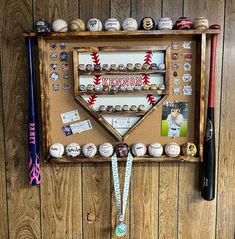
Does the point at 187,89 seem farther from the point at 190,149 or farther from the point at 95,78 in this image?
the point at 95,78

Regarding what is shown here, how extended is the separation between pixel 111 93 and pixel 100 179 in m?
0.44

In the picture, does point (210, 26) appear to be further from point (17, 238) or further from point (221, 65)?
point (17, 238)

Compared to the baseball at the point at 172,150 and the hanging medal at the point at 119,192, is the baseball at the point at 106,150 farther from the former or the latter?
the baseball at the point at 172,150

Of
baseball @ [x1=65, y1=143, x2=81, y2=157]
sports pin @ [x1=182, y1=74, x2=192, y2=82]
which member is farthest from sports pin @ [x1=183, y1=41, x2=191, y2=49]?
baseball @ [x1=65, y1=143, x2=81, y2=157]

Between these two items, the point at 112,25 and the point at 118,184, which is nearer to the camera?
the point at 112,25

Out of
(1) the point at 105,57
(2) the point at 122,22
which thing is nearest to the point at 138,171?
(1) the point at 105,57

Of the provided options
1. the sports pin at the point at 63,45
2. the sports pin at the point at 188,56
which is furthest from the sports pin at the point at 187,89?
the sports pin at the point at 63,45

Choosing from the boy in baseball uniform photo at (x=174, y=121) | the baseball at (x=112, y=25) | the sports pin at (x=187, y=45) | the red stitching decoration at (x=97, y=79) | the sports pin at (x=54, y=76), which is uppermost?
the baseball at (x=112, y=25)

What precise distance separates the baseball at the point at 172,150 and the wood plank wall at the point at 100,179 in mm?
110

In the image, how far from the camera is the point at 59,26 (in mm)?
1290

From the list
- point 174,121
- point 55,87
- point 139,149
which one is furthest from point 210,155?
point 55,87

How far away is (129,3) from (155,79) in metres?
0.37

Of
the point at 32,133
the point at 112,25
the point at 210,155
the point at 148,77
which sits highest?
the point at 112,25

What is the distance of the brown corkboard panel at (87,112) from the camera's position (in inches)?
52.4
